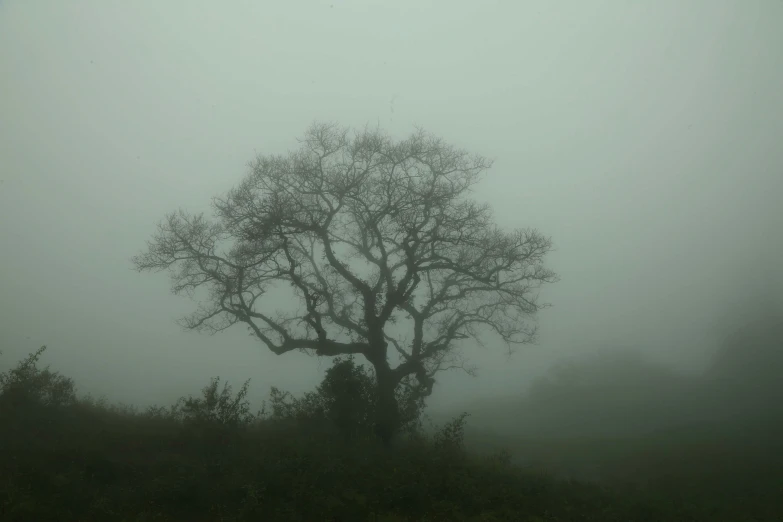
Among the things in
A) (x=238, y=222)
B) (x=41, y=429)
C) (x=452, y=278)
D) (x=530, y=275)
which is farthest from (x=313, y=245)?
(x=41, y=429)

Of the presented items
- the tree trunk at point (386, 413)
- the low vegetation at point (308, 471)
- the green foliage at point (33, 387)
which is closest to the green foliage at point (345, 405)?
the low vegetation at point (308, 471)

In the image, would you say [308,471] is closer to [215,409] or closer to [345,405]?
[215,409]

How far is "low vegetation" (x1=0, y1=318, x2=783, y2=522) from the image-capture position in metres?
8.40

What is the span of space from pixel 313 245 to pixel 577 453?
48.3 feet

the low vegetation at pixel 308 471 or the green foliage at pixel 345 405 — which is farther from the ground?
the green foliage at pixel 345 405

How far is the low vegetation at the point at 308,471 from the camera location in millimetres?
8398

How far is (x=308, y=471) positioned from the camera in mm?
10133

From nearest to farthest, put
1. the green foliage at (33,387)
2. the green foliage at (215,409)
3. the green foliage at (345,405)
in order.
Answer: the green foliage at (33,387) → the green foliage at (215,409) → the green foliage at (345,405)

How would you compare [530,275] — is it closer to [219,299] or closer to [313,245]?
[313,245]

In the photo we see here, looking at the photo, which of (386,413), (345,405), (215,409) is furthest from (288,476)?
(386,413)

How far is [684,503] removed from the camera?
1145 centimetres

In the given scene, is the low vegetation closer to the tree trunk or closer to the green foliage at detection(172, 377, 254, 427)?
the green foliage at detection(172, 377, 254, 427)

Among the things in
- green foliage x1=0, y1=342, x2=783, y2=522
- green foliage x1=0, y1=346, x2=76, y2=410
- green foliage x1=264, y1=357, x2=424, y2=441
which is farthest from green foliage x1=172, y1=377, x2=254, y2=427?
green foliage x1=0, y1=346, x2=76, y2=410

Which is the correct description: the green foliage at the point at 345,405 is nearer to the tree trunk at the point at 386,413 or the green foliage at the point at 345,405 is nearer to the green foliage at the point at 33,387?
the tree trunk at the point at 386,413
